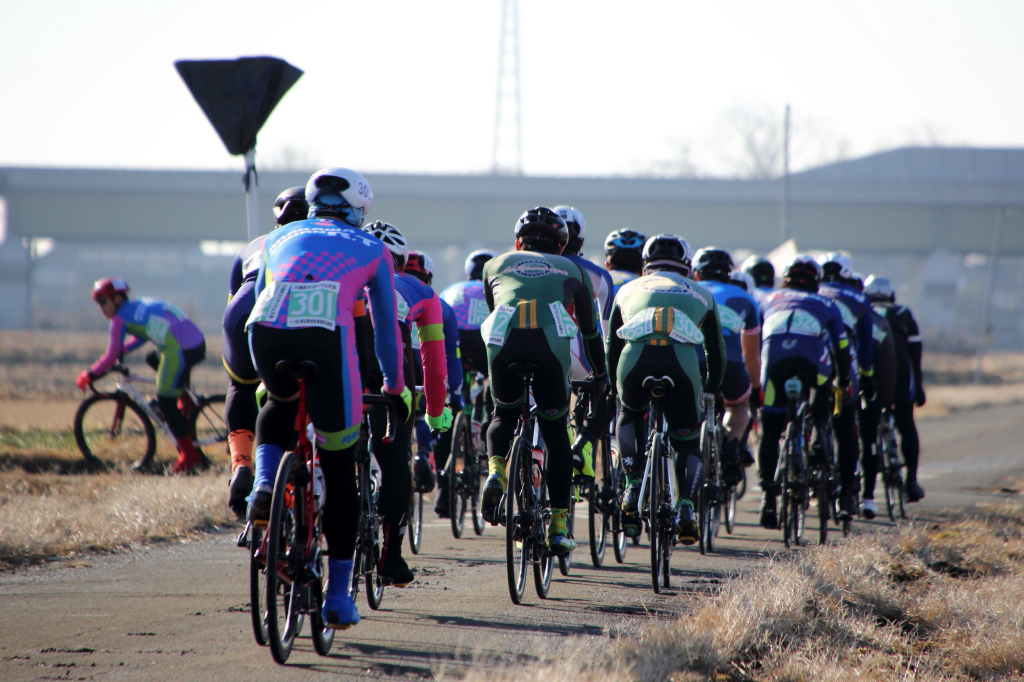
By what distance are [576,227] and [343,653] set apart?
398 cm

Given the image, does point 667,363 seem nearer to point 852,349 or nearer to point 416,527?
point 416,527

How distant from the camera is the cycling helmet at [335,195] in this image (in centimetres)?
462

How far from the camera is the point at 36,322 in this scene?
58.2 m

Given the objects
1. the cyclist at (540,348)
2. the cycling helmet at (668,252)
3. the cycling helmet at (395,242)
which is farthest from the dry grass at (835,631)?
the cycling helmet at (395,242)

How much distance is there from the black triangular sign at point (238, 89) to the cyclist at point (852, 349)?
481 centimetres

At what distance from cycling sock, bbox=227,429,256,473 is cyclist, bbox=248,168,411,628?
0.77 m

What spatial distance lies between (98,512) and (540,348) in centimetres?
413

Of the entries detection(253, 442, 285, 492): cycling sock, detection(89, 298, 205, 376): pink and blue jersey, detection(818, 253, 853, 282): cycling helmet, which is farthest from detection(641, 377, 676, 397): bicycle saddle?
detection(89, 298, 205, 376): pink and blue jersey

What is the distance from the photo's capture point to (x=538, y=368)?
18.8 ft

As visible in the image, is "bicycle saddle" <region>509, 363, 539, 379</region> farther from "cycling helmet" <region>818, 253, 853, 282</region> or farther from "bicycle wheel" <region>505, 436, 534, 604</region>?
"cycling helmet" <region>818, 253, 853, 282</region>

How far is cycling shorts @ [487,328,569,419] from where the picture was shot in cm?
571

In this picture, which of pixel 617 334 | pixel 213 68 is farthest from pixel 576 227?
pixel 213 68

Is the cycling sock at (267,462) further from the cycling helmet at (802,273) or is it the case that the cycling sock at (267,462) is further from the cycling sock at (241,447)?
the cycling helmet at (802,273)

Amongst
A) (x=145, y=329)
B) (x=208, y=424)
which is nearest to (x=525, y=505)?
(x=208, y=424)
